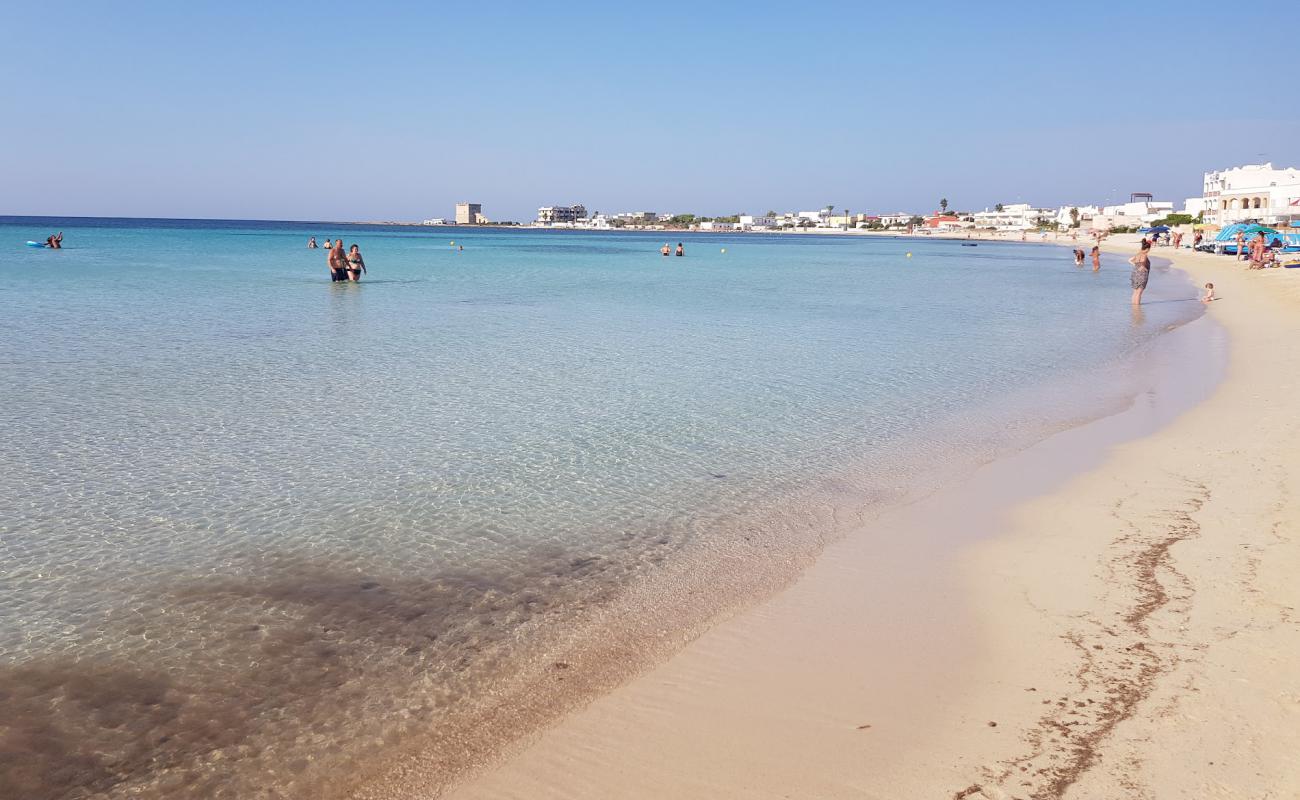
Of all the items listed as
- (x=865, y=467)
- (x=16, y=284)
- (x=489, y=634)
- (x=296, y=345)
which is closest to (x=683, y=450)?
(x=865, y=467)

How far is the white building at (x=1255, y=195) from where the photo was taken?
8244 cm

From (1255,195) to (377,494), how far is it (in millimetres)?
106666

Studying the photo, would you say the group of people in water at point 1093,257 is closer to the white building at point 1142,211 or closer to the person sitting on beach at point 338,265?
the person sitting on beach at point 338,265

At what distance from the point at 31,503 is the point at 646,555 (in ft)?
17.0

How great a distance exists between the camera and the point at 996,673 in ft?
15.7

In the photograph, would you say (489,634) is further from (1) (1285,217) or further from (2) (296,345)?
(1) (1285,217)

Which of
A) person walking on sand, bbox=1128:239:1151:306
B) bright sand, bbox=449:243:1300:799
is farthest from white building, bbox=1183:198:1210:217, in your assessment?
bright sand, bbox=449:243:1300:799

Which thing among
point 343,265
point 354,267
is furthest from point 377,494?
point 354,267

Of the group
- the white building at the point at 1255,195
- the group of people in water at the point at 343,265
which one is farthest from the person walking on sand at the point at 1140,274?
the white building at the point at 1255,195

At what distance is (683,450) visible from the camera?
968 cm

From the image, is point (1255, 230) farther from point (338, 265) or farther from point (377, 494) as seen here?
point (377, 494)

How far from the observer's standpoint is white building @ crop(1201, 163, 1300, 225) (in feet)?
270

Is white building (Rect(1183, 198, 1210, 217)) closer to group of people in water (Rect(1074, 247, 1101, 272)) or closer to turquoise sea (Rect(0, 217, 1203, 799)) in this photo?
group of people in water (Rect(1074, 247, 1101, 272))

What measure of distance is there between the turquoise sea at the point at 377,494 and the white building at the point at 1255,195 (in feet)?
259
